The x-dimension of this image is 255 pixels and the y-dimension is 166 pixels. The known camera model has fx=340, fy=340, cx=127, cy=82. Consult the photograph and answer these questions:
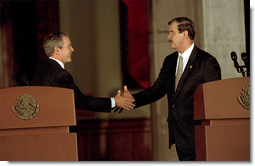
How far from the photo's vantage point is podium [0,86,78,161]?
5.56 ft

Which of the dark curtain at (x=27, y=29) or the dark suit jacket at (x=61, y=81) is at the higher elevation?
the dark curtain at (x=27, y=29)

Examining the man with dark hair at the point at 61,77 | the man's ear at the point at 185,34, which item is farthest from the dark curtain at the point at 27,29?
the man's ear at the point at 185,34

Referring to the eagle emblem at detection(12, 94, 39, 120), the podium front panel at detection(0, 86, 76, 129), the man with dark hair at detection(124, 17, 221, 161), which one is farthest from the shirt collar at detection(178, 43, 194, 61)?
the eagle emblem at detection(12, 94, 39, 120)

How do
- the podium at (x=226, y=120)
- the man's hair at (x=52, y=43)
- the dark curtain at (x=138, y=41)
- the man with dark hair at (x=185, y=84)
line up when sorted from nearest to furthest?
the podium at (x=226, y=120) < the man with dark hair at (x=185, y=84) < the man's hair at (x=52, y=43) < the dark curtain at (x=138, y=41)

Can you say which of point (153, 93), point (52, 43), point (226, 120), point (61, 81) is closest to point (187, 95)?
point (153, 93)

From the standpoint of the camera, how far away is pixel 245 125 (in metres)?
1.65

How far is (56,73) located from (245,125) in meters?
1.37

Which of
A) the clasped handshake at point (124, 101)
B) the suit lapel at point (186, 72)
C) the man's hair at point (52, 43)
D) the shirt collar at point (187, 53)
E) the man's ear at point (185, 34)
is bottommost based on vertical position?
the clasped handshake at point (124, 101)

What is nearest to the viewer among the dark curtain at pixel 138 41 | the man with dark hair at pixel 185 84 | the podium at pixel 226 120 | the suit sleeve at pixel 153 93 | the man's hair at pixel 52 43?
the podium at pixel 226 120

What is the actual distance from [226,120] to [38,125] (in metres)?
0.93

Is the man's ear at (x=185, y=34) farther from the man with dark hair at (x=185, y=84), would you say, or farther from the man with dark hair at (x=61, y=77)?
the man with dark hair at (x=61, y=77)

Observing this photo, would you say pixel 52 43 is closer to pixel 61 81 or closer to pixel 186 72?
pixel 61 81

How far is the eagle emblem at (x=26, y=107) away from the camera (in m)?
1.71

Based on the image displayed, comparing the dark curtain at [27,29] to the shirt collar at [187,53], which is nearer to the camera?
the shirt collar at [187,53]
